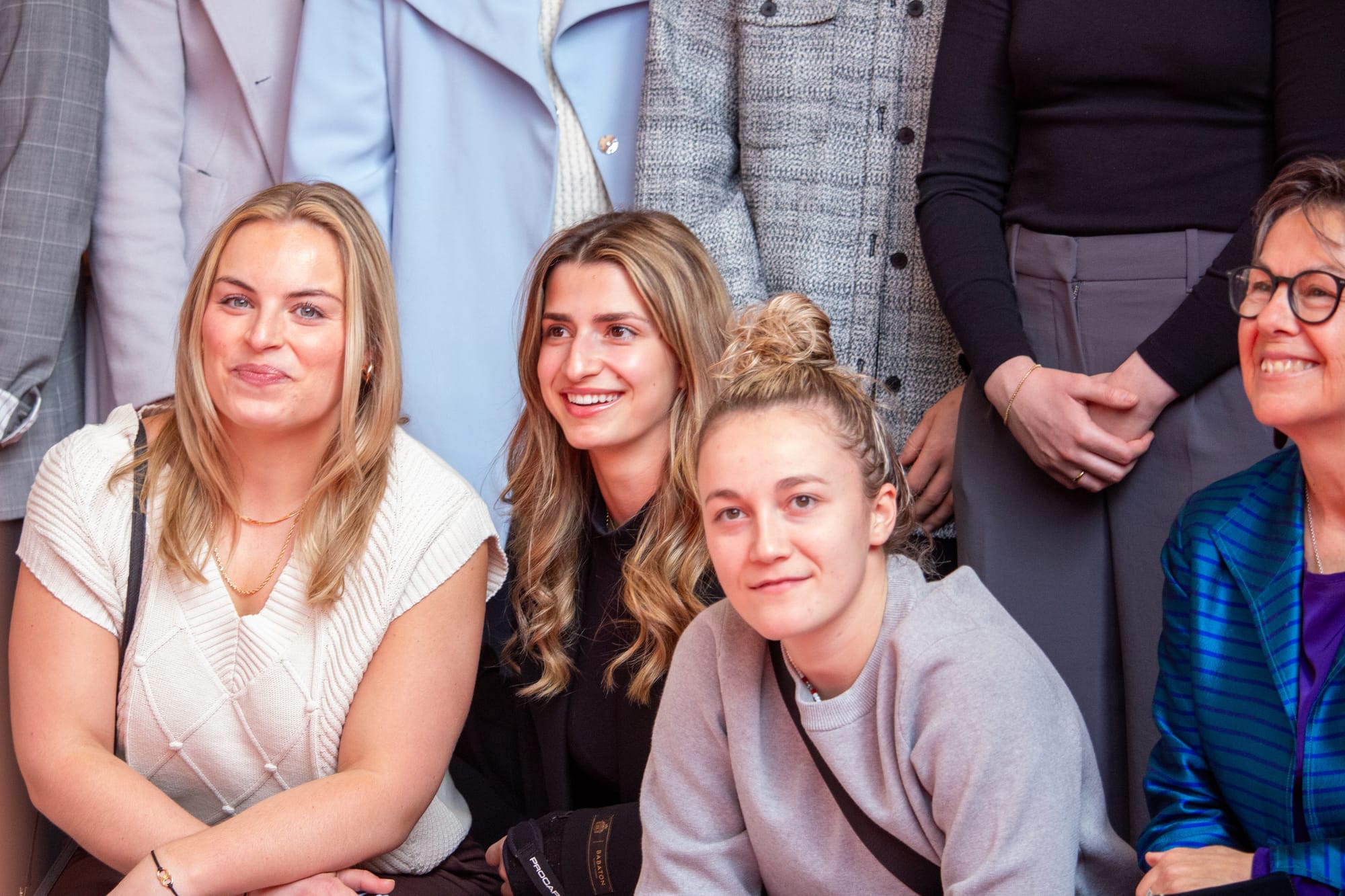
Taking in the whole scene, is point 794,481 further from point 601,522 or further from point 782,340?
point 601,522

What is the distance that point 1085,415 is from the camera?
1.77 meters

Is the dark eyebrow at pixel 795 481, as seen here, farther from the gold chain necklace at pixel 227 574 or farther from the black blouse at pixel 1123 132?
the gold chain necklace at pixel 227 574

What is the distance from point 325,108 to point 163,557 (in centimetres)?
88

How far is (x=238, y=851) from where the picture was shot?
5.76 ft

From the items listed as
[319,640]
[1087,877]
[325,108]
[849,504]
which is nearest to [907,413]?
[849,504]

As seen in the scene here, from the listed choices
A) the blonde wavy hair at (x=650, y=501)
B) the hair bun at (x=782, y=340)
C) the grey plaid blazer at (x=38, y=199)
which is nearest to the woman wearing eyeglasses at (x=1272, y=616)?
the hair bun at (x=782, y=340)

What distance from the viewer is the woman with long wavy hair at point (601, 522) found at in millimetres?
1976

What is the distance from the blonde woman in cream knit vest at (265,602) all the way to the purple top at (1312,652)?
3.66 ft

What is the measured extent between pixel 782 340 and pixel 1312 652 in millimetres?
697

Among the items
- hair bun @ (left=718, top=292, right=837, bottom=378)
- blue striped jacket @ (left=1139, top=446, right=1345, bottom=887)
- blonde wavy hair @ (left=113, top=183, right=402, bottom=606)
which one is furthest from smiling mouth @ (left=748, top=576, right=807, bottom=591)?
blonde wavy hair @ (left=113, top=183, right=402, bottom=606)

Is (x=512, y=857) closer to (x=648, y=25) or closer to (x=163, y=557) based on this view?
(x=163, y=557)

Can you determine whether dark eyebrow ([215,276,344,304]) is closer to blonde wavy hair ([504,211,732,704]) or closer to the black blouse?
blonde wavy hair ([504,211,732,704])

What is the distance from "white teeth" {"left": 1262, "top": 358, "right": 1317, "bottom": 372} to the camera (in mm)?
1360

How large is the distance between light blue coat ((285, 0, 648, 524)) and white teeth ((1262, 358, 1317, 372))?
129 cm
